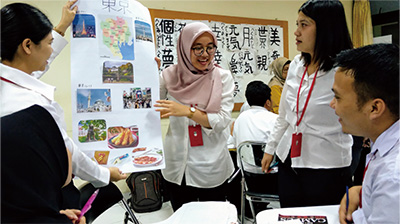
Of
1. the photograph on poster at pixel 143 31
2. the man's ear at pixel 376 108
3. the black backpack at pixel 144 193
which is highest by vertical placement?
the photograph on poster at pixel 143 31

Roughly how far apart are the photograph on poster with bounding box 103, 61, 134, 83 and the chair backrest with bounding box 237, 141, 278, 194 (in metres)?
1.02

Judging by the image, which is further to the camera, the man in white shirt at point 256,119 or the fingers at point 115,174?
the man in white shirt at point 256,119

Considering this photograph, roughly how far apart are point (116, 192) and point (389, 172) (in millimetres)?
1372

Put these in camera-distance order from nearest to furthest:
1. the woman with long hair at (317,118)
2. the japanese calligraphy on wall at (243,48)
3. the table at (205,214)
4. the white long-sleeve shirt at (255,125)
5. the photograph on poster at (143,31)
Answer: the table at (205,214)
the woman with long hair at (317,118)
the photograph on poster at (143,31)
the white long-sleeve shirt at (255,125)
the japanese calligraphy on wall at (243,48)

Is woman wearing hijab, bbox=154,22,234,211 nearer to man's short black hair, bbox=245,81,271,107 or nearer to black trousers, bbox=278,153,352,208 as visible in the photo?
black trousers, bbox=278,153,352,208

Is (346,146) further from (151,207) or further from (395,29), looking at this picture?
(395,29)

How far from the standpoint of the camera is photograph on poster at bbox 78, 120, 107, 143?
136 centimetres

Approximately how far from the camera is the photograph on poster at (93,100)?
53.2 inches

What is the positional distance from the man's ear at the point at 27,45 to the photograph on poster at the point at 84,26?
40 cm

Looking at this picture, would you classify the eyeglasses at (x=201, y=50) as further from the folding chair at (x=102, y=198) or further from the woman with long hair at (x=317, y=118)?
the folding chair at (x=102, y=198)

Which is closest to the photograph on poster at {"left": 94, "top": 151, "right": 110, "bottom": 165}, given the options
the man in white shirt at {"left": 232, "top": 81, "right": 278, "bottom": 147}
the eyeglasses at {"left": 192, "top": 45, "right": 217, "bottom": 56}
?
the eyeglasses at {"left": 192, "top": 45, "right": 217, "bottom": 56}

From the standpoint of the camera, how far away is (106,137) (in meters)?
1.39

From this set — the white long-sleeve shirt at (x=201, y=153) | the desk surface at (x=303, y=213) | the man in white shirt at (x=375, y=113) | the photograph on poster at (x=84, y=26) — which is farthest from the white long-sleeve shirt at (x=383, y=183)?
the photograph on poster at (x=84, y=26)

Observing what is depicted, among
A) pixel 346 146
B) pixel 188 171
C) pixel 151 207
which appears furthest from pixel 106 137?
pixel 151 207
